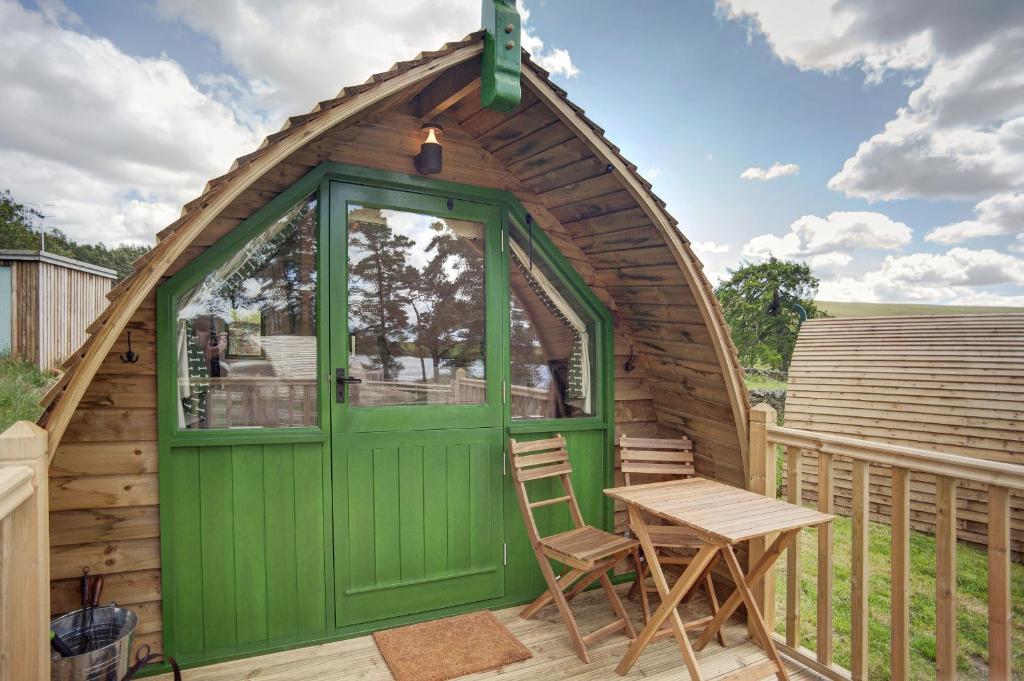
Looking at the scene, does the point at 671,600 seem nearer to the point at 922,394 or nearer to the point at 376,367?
the point at 376,367

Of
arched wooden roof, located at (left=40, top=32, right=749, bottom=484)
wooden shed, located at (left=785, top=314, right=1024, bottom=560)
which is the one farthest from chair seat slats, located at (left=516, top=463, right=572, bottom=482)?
wooden shed, located at (left=785, top=314, right=1024, bottom=560)

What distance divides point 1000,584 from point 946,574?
172 millimetres

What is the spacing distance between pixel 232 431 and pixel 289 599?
921mm

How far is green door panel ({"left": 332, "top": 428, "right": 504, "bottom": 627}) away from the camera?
115 inches

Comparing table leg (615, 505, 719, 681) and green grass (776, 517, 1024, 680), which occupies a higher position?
table leg (615, 505, 719, 681)

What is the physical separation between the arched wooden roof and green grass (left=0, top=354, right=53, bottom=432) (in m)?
2.98

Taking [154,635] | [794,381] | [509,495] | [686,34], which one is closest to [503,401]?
[509,495]

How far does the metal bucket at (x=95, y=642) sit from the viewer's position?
2.01 metres

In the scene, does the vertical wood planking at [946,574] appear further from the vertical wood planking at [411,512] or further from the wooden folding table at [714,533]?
the vertical wood planking at [411,512]

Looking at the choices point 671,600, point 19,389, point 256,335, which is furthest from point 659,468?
point 19,389

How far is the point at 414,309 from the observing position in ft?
10.3

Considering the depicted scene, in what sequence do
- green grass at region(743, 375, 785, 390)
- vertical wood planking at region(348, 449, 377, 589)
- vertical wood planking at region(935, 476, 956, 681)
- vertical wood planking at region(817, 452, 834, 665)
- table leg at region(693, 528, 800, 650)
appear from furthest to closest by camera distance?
green grass at region(743, 375, 785, 390) < vertical wood planking at region(348, 449, 377, 589) < vertical wood planking at region(817, 452, 834, 665) < table leg at region(693, 528, 800, 650) < vertical wood planking at region(935, 476, 956, 681)

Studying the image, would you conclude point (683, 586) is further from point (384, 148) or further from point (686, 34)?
point (686, 34)

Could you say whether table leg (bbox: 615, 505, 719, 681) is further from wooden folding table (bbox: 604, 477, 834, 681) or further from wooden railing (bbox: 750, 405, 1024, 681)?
wooden railing (bbox: 750, 405, 1024, 681)
